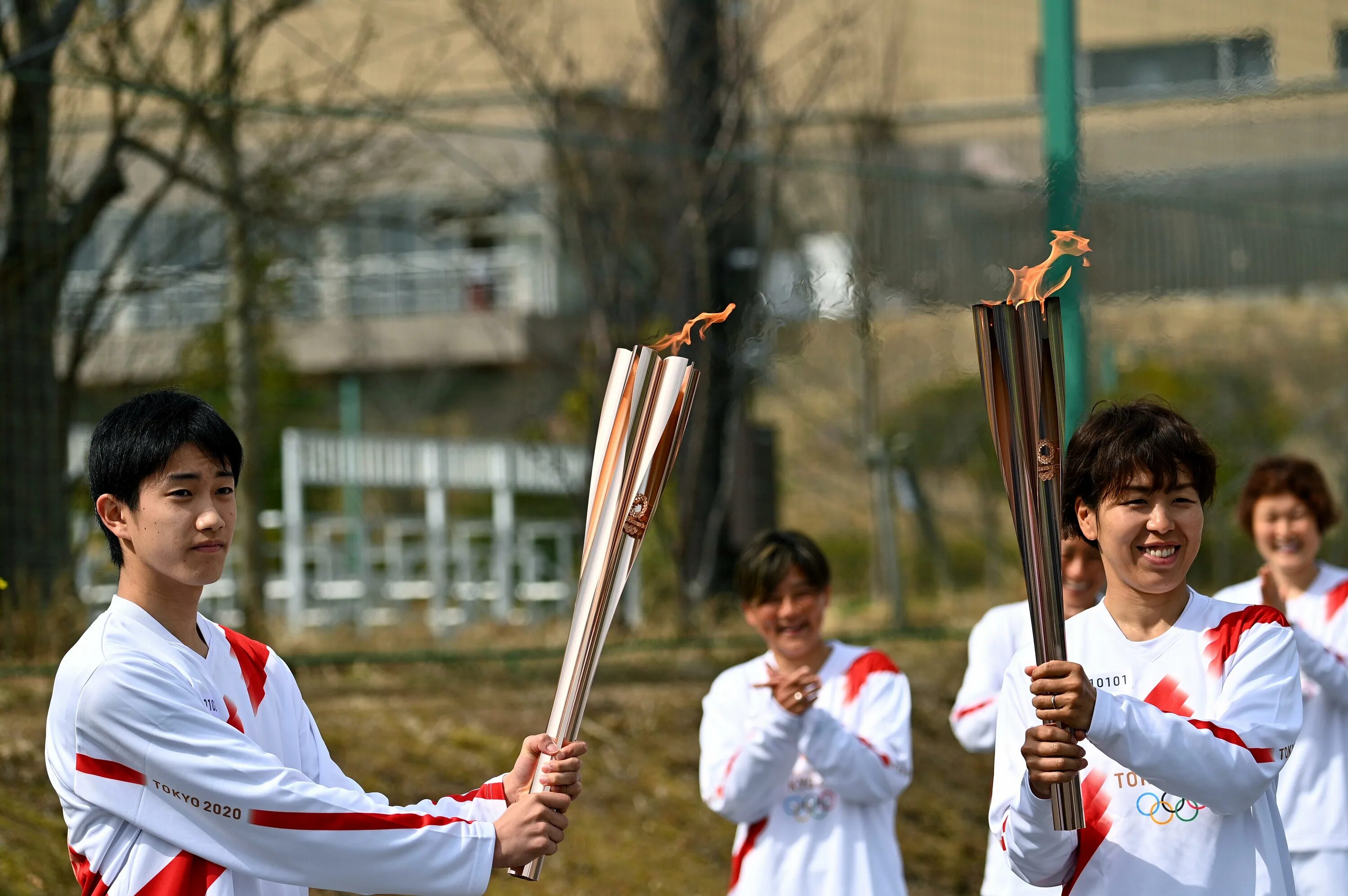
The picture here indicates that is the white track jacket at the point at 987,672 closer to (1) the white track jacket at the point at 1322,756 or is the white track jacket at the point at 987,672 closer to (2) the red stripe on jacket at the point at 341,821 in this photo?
(1) the white track jacket at the point at 1322,756

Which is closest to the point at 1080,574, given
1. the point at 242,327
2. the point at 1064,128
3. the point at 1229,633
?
the point at 1229,633

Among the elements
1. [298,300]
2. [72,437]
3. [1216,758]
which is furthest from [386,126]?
[1216,758]

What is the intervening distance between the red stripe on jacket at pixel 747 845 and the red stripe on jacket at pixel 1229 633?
140 cm

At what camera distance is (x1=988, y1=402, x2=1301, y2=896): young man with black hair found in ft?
7.66

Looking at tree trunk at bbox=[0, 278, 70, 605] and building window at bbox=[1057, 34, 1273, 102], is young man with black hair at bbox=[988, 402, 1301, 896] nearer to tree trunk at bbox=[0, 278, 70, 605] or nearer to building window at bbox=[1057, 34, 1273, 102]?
tree trunk at bbox=[0, 278, 70, 605]

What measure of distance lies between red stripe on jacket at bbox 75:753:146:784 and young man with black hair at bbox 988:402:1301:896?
4.08ft

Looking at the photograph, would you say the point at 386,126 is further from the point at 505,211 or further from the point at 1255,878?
the point at 1255,878

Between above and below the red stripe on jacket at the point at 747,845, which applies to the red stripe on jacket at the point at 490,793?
above

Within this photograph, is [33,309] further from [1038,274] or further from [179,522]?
[1038,274]

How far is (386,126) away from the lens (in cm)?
751

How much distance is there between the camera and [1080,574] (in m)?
3.67

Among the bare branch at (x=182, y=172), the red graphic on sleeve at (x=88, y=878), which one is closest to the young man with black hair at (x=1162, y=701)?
A: the red graphic on sleeve at (x=88, y=878)

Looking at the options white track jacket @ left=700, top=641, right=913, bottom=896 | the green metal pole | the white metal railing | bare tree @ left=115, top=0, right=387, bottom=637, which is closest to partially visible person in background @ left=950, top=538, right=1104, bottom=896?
white track jacket @ left=700, top=641, right=913, bottom=896

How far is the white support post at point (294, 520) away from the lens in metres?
7.49
